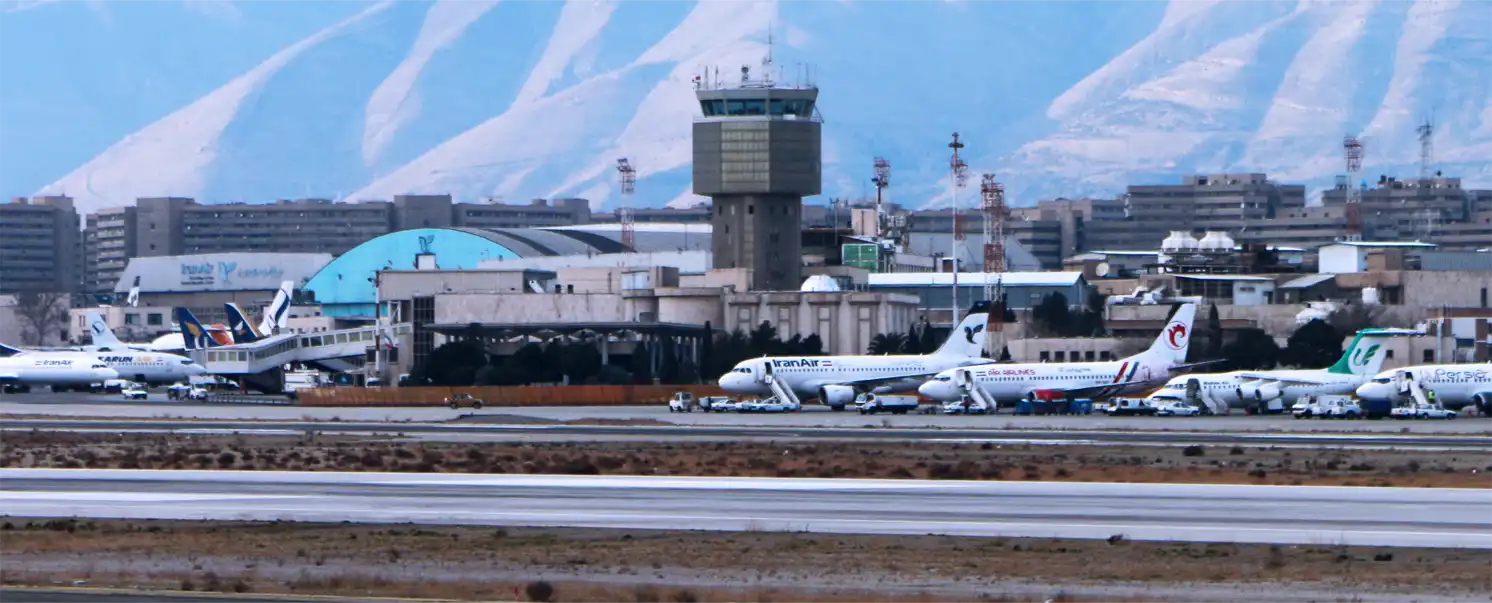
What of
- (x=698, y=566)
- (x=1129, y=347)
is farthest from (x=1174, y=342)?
(x=698, y=566)

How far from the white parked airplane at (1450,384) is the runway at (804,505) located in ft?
183

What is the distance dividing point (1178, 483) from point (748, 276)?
443ft

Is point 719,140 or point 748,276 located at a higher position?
point 719,140

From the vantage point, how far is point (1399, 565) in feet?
131

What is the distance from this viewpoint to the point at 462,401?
12131 cm

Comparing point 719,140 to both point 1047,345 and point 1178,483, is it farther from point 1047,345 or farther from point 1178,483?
point 1178,483

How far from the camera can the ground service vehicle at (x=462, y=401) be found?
11812 centimetres

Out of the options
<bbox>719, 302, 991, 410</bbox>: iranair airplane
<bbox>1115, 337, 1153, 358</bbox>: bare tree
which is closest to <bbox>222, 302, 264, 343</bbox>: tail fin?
<bbox>719, 302, 991, 410</bbox>: iranair airplane

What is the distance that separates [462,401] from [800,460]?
54.8 meters

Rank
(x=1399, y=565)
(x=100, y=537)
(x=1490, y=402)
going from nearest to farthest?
1. (x=1399, y=565)
2. (x=100, y=537)
3. (x=1490, y=402)

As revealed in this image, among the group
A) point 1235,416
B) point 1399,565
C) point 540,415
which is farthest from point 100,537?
point 1235,416

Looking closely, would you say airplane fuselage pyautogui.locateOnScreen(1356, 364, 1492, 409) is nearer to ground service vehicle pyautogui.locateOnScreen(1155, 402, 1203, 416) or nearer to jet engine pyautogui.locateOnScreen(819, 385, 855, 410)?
ground service vehicle pyautogui.locateOnScreen(1155, 402, 1203, 416)

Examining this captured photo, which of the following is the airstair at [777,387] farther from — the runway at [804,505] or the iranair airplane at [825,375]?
the runway at [804,505]

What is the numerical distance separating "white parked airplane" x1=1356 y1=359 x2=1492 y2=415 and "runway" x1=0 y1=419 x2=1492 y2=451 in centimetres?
920
